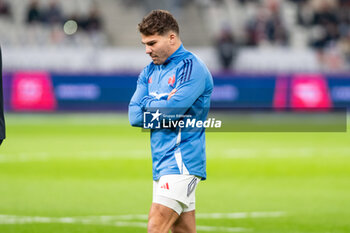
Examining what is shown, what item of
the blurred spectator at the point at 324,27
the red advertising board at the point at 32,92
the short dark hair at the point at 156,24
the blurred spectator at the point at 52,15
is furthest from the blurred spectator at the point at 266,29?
the short dark hair at the point at 156,24

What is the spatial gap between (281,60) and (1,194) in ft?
68.3

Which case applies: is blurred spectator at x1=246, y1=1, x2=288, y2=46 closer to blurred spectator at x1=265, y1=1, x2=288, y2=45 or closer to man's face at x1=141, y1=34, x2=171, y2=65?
blurred spectator at x1=265, y1=1, x2=288, y2=45

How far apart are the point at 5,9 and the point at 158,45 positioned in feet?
96.0

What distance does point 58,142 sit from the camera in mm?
21109

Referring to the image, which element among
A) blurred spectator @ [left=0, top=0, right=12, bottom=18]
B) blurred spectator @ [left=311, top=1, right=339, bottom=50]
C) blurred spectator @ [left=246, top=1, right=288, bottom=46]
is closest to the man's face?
blurred spectator @ [left=246, top=1, right=288, bottom=46]

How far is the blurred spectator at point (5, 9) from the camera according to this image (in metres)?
34.0

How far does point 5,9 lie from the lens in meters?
34.1

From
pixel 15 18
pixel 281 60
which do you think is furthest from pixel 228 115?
pixel 15 18

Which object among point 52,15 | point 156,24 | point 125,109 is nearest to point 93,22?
point 52,15

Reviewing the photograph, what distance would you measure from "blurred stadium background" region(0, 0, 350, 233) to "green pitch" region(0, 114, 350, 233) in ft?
0.10

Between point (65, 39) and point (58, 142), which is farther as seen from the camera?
point (65, 39)

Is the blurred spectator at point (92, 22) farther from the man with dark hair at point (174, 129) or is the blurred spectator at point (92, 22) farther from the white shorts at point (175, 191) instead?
the white shorts at point (175, 191)

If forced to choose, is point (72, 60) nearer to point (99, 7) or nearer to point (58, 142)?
point (99, 7)

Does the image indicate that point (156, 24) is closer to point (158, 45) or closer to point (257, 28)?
point (158, 45)
